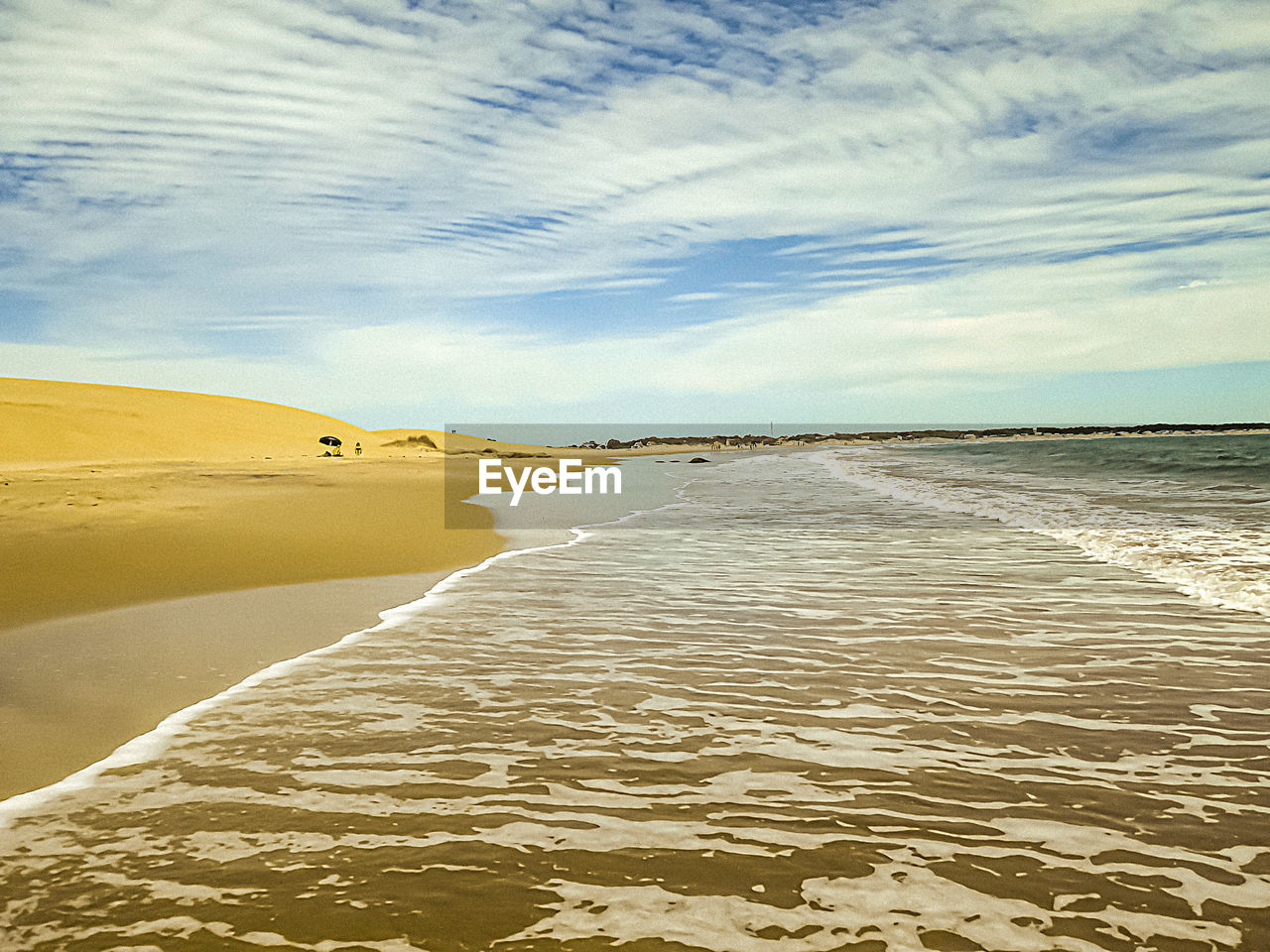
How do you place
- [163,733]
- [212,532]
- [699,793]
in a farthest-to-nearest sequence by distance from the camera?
1. [212,532]
2. [163,733]
3. [699,793]

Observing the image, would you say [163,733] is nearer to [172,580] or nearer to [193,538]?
[172,580]

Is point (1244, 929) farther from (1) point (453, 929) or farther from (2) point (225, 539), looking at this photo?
(2) point (225, 539)

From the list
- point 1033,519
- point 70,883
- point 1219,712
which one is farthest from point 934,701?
point 1033,519

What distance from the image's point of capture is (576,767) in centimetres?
437

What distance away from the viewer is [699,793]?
4.00 metres

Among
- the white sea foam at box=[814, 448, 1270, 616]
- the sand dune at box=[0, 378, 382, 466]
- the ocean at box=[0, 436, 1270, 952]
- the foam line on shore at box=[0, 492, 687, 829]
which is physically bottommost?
the foam line on shore at box=[0, 492, 687, 829]

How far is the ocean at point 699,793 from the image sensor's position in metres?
2.95

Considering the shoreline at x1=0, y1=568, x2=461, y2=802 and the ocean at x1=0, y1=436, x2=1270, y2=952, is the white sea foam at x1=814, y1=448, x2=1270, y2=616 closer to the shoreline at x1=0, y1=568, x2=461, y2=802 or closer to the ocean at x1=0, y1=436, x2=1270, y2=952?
the ocean at x1=0, y1=436, x2=1270, y2=952

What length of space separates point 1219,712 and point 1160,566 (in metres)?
6.79

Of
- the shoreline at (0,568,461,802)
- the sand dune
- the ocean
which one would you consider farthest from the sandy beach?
the sand dune

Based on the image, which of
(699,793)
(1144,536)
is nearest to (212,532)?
(699,793)

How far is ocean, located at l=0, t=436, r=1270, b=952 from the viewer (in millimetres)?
2951

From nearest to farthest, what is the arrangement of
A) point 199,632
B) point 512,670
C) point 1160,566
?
1. point 512,670
2. point 199,632
3. point 1160,566

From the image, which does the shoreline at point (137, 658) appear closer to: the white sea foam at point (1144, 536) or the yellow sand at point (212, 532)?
the yellow sand at point (212, 532)
